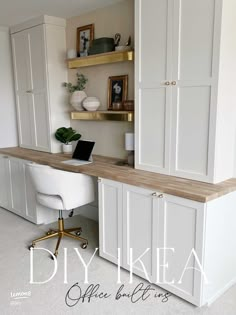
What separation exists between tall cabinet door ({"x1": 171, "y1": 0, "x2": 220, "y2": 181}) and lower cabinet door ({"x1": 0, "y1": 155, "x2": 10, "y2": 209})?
7.61ft

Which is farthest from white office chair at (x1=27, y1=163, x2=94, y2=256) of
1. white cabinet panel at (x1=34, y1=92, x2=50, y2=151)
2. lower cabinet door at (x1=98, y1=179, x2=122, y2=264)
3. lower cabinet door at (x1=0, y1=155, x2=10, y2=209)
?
lower cabinet door at (x1=0, y1=155, x2=10, y2=209)

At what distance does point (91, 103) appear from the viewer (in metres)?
3.29

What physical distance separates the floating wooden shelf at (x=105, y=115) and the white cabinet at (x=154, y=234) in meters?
0.69

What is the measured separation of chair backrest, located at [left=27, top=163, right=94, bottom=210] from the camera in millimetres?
2680

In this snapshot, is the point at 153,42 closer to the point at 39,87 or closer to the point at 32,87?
the point at 39,87

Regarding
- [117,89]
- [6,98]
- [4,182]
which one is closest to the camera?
[117,89]

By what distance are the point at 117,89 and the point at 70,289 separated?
6.30 ft

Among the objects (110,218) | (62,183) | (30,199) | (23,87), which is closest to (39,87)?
(23,87)

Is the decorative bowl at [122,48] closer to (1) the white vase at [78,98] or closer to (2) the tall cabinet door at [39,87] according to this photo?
(1) the white vase at [78,98]

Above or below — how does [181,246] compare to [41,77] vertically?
below

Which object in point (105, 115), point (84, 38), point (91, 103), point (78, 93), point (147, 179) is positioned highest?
point (84, 38)

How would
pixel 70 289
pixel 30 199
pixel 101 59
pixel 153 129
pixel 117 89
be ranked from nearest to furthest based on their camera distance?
1. pixel 70 289
2. pixel 153 129
3. pixel 101 59
4. pixel 117 89
5. pixel 30 199

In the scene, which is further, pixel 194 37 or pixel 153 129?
pixel 153 129

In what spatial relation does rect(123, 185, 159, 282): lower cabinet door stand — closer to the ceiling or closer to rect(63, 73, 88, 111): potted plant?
rect(63, 73, 88, 111): potted plant
